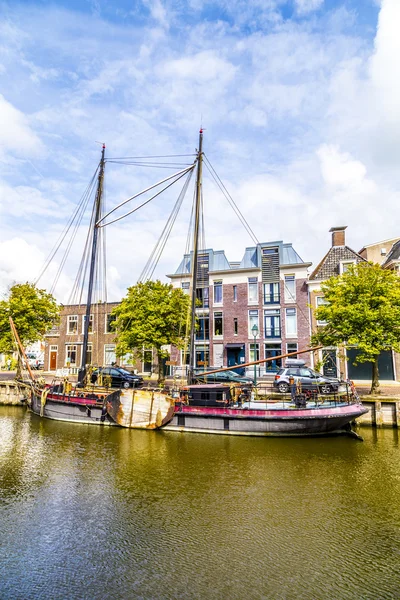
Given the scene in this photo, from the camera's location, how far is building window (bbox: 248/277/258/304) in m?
40.2

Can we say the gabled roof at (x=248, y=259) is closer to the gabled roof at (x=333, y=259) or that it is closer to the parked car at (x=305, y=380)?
the gabled roof at (x=333, y=259)

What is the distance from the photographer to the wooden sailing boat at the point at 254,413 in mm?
18578

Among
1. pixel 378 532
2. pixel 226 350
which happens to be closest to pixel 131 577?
pixel 378 532

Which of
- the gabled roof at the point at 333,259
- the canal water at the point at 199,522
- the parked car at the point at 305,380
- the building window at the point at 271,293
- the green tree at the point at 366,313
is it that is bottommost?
the canal water at the point at 199,522

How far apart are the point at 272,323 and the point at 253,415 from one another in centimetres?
2102

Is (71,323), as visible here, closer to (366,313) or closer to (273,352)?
(273,352)

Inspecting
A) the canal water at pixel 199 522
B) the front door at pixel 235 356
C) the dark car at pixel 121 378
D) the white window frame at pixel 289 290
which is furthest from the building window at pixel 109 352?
the canal water at pixel 199 522

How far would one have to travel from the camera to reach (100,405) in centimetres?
2166

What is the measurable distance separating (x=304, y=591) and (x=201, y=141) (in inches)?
959

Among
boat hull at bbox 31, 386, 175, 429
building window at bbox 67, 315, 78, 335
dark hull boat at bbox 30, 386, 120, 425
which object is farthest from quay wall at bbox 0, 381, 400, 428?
building window at bbox 67, 315, 78, 335

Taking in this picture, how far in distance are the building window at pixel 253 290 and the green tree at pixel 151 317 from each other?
1201 cm

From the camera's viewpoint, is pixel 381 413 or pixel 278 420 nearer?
pixel 278 420

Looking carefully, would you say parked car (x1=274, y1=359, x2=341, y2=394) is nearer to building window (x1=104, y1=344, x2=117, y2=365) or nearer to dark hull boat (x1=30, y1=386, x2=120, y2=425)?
dark hull boat (x1=30, y1=386, x2=120, y2=425)

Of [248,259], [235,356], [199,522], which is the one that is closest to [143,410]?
[199,522]
